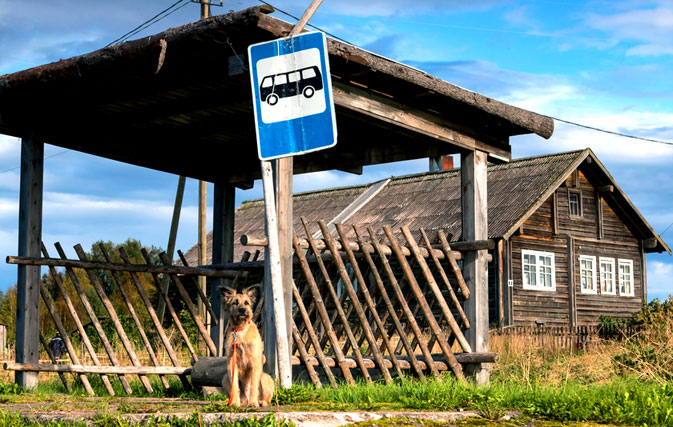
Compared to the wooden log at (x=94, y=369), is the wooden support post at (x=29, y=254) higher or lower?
higher

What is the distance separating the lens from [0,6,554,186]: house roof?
26.1 feet

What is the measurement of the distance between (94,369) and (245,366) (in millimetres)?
3929

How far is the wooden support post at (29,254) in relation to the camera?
9.86m

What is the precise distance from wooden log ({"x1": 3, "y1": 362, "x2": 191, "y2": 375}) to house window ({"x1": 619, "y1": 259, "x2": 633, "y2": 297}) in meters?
22.8

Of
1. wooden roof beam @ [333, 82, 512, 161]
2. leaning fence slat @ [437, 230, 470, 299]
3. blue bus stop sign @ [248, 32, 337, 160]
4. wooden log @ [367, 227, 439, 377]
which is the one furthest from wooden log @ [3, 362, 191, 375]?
blue bus stop sign @ [248, 32, 337, 160]

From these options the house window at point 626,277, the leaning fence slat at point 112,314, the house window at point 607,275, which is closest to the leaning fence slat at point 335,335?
the leaning fence slat at point 112,314

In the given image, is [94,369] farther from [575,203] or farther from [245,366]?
[575,203]

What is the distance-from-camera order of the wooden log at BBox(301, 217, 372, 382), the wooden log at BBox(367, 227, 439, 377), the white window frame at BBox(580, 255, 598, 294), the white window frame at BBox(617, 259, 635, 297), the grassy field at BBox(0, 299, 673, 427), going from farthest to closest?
1. the white window frame at BBox(617, 259, 635, 297)
2. the white window frame at BBox(580, 255, 598, 294)
3. the wooden log at BBox(367, 227, 439, 377)
4. the wooden log at BBox(301, 217, 372, 382)
5. the grassy field at BBox(0, 299, 673, 427)

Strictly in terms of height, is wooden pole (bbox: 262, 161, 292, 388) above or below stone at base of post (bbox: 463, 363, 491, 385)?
above

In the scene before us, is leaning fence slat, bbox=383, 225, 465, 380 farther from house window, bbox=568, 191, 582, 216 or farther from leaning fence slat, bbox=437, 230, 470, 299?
house window, bbox=568, 191, 582, 216

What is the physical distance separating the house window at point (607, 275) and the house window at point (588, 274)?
0.47 metres

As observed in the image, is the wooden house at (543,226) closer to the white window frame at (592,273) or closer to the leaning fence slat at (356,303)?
the white window frame at (592,273)

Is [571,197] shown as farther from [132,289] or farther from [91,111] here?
[91,111]

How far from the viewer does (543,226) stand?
2677cm
